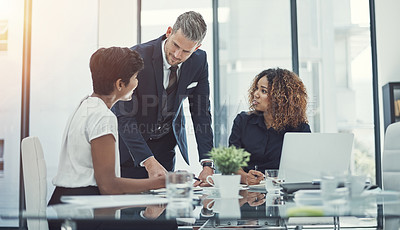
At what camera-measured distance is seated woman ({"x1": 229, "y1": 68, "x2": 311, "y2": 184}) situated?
8.90ft

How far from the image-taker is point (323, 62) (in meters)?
4.99

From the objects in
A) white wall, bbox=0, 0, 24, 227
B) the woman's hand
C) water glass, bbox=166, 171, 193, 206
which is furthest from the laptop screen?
white wall, bbox=0, 0, 24, 227

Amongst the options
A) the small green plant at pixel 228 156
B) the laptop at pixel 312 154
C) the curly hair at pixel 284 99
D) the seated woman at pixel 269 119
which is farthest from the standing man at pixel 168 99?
the small green plant at pixel 228 156

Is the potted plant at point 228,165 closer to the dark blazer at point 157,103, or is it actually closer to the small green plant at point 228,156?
the small green plant at point 228,156

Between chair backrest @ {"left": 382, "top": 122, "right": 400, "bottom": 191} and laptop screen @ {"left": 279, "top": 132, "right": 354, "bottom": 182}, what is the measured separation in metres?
0.58

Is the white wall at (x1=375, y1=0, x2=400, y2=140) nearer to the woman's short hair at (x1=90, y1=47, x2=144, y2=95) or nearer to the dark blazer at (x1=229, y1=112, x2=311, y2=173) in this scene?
the dark blazer at (x1=229, y1=112, x2=311, y2=173)

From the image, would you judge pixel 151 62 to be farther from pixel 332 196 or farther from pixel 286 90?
pixel 332 196

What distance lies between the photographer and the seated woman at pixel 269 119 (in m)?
2.71

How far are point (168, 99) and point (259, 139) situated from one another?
0.62 m

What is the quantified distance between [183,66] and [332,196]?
1601 mm

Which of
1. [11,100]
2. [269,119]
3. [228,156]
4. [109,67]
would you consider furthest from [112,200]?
[11,100]

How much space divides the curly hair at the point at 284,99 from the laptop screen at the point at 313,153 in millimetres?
752

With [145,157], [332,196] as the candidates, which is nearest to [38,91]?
[145,157]

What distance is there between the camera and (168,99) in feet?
9.08
